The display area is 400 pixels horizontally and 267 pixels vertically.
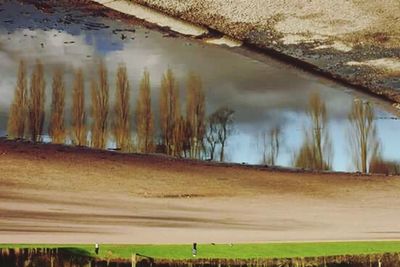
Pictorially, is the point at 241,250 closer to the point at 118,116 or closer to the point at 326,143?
the point at 326,143

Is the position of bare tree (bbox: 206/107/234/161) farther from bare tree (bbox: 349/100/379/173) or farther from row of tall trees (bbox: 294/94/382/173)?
bare tree (bbox: 349/100/379/173)

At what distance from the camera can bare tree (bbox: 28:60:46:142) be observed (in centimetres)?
154

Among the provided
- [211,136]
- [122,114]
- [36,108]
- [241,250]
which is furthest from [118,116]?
[241,250]

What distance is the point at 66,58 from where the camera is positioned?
165 centimetres

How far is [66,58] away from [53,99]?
6.8 inches

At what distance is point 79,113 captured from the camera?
5.15 ft

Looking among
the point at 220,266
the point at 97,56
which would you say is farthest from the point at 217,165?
the point at 220,266

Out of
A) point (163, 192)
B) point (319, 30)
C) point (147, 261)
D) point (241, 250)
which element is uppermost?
point (319, 30)

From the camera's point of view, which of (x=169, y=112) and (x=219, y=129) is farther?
(x=219, y=129)

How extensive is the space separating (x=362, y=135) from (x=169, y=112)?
33.1 inches

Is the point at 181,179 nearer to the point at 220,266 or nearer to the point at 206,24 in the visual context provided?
the point at 206,24

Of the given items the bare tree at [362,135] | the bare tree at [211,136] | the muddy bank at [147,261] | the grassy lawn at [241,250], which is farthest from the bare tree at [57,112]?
the grassy lawn at [241,250]

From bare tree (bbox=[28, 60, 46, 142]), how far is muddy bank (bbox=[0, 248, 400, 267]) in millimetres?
13802

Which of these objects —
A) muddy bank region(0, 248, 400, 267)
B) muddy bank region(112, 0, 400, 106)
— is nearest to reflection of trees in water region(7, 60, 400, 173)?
muddy bank region(112, 0, 400, 106)
